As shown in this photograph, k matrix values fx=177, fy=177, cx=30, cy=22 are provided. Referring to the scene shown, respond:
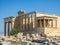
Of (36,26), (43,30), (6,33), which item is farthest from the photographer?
(6,33)

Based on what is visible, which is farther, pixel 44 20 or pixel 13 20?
pixel 13 20

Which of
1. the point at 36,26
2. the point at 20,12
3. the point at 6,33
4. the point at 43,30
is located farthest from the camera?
the point at 6,33

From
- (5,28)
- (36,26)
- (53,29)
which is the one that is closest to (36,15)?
(36,26)

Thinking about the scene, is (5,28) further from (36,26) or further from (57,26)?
(57,26)

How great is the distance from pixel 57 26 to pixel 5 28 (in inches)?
842

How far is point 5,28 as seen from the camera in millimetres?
69375

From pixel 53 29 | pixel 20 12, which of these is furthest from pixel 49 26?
pixel 20 12

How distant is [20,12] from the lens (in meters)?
65.2

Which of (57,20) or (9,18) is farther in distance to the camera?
(9,18)

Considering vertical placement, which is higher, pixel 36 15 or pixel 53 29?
pixel 36 15

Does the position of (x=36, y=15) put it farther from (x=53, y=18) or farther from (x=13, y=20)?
(x=13, y=20)

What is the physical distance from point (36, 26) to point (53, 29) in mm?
5809

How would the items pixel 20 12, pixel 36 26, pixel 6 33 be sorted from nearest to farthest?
1. pixel 36 26
2. pixel 20 12
3. pixel 6 33

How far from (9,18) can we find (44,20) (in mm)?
17832
